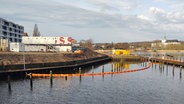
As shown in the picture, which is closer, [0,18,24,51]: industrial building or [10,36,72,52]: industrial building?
[10,36,72,52]: industrial building

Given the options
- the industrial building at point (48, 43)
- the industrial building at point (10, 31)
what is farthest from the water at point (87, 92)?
the industrial building at point (10, 31)

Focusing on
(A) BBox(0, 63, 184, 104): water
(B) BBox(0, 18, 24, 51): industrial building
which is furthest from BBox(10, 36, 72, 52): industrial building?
(A) BBox(0, 63, 184, 104): water

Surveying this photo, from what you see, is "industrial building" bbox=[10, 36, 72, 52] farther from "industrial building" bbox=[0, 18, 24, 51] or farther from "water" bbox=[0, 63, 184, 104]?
"water" bbox=[0, 63, 184, 104]

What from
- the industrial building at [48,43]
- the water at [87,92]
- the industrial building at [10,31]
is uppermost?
the industrial building at [10,31]

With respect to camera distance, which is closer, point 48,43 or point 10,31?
point 48,43

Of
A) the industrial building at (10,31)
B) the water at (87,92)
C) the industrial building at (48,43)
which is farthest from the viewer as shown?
the industrial building at (10,31)

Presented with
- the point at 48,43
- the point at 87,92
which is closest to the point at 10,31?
the point at 48,43

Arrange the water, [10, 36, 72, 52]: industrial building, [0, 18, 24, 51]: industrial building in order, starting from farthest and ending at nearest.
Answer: [0, 18, 24, 51]: industrial building → [10, 36, 72, 52]: industrial building → the water

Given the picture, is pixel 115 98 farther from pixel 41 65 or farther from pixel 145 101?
pixel 41 65

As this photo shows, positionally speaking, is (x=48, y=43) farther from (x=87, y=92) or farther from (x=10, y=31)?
(x=87, y=92)

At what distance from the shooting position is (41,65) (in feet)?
241

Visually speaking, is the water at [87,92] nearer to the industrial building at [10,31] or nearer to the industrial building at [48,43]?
the industrial building at [48,43]

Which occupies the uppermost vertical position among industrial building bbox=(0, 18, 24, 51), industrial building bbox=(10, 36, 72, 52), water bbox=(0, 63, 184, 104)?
industrial building bbox=(0, 18, 24, 51)

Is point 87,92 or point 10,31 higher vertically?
point 10,31
